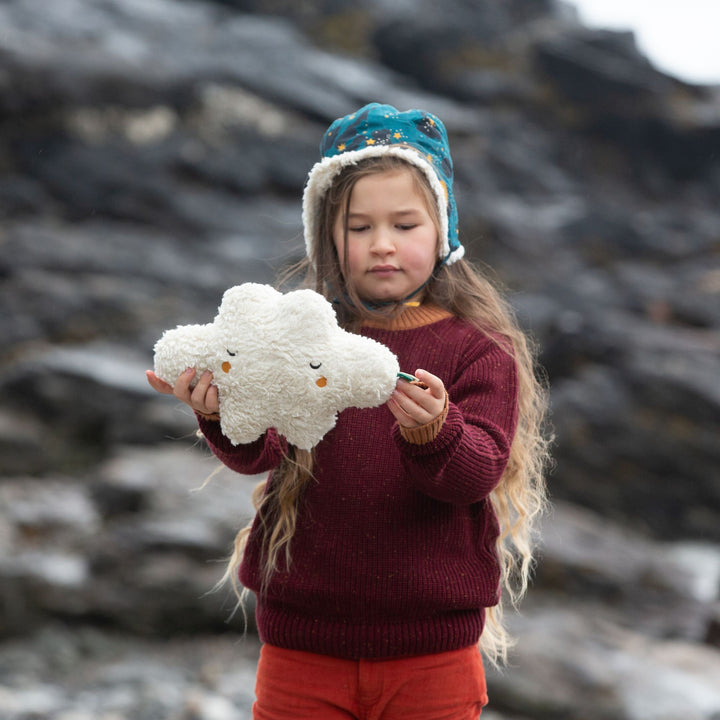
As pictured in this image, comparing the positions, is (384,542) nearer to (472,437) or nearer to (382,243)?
(472,437)

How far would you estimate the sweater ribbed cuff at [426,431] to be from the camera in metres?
1.32

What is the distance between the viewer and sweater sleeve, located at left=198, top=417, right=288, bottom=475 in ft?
4.84

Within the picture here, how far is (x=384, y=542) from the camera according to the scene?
4.89ft

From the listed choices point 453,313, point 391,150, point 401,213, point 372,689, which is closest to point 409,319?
point 453,313

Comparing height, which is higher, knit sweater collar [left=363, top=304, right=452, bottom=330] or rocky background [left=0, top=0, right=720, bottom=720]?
rocky background [left=0, top=0, right=720, bottom=720]

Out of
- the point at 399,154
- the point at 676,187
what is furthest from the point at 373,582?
the point at 676,187

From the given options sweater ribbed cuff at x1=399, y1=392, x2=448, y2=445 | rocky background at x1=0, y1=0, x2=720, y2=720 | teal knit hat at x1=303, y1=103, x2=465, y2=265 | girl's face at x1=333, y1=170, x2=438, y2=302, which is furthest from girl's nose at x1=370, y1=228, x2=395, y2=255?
rocky background at x1=0, y1=0, x2=720, y2=720

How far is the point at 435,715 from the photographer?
4.86ft

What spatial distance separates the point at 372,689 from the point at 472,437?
490 millimetres

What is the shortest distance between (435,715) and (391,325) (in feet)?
2.36

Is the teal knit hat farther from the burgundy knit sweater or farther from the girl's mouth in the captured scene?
the burgundy knit sweater

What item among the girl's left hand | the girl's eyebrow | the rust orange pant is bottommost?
the rust orange pant

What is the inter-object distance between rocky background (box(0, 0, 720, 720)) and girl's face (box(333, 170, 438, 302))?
67cm

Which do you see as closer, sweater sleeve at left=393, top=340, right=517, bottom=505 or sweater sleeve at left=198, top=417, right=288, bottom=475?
sweater sleeve at left=393, top=340, right=517, bottom=505
